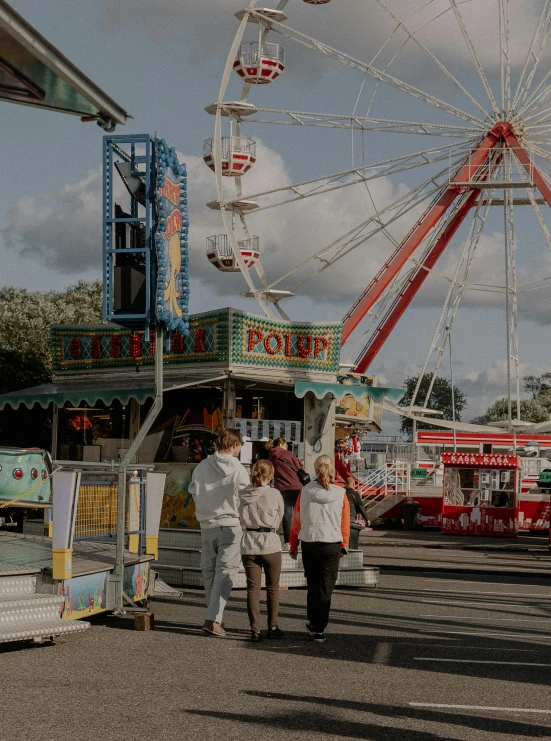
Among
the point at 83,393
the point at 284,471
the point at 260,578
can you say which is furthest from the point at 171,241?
the point at 83,393

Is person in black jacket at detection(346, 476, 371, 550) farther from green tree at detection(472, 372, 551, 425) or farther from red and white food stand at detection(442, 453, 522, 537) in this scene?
green tree at detection(472, 372, 551, 425)

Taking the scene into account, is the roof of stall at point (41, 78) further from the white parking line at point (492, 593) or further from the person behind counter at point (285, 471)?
the white parking line at point (492, 593)

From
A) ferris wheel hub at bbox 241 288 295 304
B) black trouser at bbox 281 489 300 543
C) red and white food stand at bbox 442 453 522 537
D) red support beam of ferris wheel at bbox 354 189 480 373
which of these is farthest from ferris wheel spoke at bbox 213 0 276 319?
black trouser at bbox 281 489 300 543

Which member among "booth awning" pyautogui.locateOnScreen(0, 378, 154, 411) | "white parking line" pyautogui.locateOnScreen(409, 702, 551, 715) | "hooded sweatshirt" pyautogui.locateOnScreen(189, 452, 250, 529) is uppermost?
"booth awning" pyautogui.locateOnScreen(0, 378, 154, 411)

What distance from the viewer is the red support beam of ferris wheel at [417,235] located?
31406 millimetres

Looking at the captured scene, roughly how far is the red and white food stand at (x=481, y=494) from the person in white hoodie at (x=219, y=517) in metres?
19.3

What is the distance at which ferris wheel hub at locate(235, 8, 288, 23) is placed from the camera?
31453mm

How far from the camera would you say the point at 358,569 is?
1470cm

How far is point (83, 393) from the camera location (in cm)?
1786

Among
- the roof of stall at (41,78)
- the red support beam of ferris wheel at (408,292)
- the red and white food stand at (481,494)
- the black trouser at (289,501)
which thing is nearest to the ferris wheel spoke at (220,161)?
the red support beam of ferris wheel at (408,292)

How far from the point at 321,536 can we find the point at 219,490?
3.20 ft

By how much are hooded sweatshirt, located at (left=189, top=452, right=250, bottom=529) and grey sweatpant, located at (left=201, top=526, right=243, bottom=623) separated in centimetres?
8

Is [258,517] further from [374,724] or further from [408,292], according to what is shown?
[408,292]

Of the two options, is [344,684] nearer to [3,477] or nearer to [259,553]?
[259,553]
